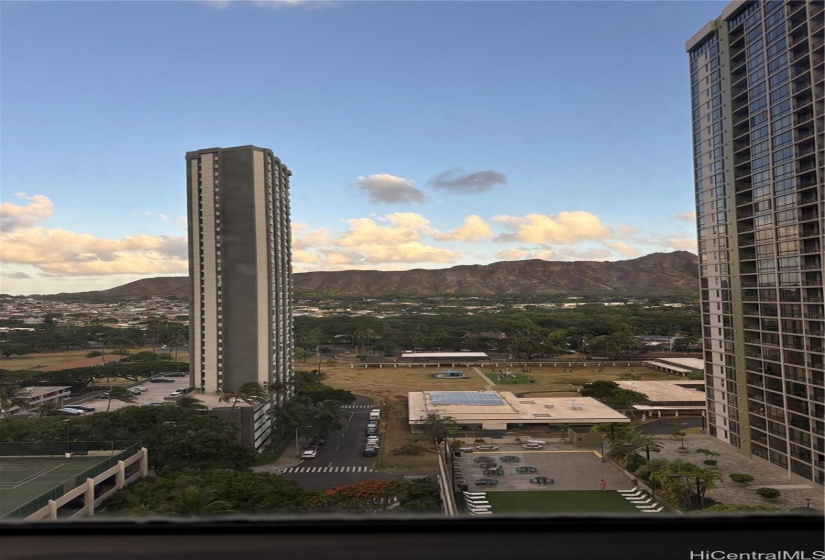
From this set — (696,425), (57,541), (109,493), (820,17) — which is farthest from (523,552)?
(696,425)

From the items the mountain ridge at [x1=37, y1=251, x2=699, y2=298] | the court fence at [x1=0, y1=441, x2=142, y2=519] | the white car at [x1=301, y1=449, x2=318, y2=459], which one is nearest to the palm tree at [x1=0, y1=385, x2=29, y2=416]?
the court fence at [x1=0, y1=441, x2=142, y2=519]

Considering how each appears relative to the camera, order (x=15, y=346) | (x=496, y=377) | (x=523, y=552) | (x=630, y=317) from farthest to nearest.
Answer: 1. (x=630, y=317)
2. (x=15, y=346)
3. (x=496, y=377)
4. (x=523, y=552)

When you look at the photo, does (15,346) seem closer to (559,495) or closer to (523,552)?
(559,495)

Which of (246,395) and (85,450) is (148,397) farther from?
(85,450)

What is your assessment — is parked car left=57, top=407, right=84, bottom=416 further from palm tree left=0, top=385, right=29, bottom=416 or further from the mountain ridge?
the mountain ridge

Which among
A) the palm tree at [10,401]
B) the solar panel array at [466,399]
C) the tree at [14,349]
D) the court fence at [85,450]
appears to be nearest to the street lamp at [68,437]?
the court fence at [85,450]

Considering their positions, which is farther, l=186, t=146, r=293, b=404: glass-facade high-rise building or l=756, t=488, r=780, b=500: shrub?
l=186, t=146, r=293, b=404: glass-facade high-rise building
